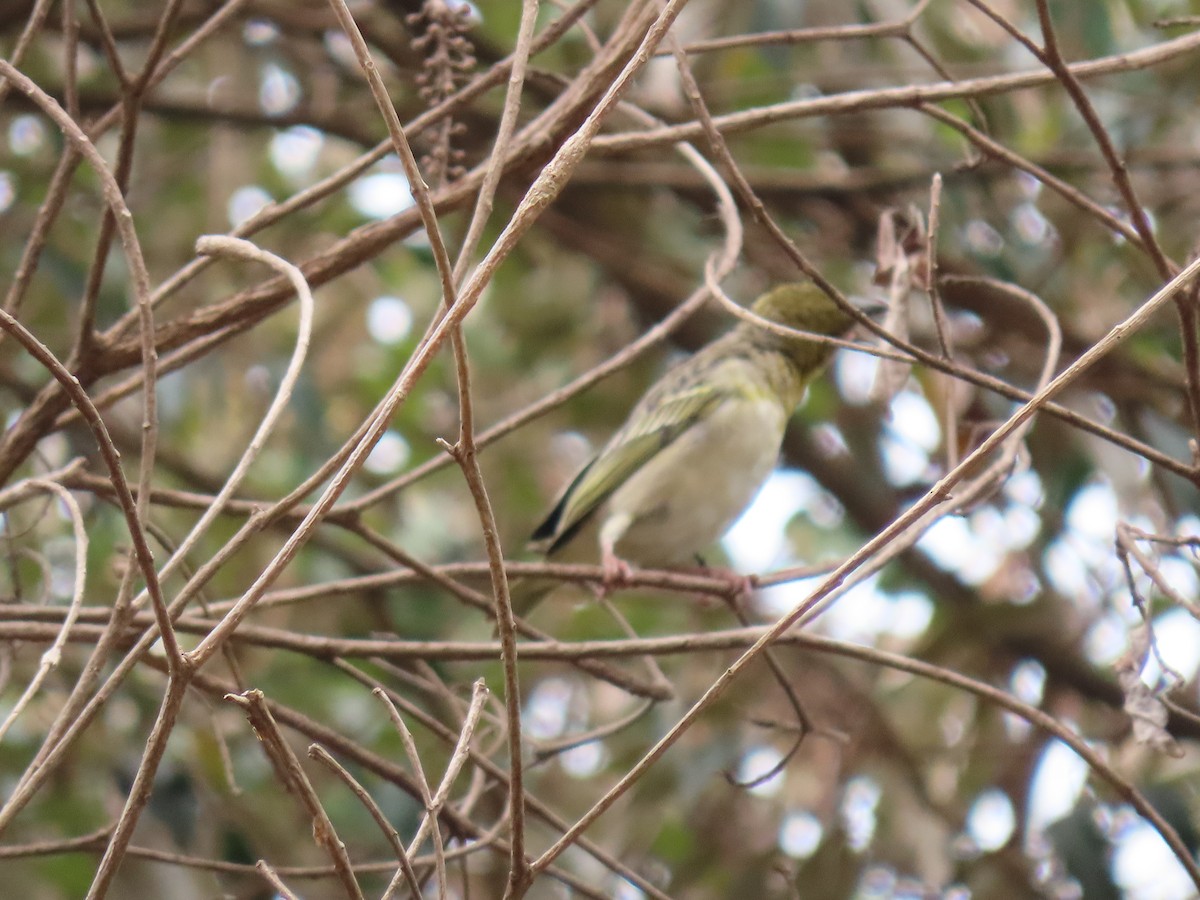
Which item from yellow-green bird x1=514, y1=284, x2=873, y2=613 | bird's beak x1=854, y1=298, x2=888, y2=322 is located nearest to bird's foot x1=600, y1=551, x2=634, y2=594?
yellow-green bird x1=514, y1=284, x2=873, y2=613

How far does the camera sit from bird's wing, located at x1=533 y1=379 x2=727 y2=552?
187 inches

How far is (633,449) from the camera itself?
4762mm

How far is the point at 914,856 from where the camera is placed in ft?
16.8

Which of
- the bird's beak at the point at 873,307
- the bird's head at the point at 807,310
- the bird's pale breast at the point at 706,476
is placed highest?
the bird's beak at the point at 873,307

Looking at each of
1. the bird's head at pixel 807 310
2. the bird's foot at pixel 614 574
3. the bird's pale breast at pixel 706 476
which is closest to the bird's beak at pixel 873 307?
the bird's head at pixel 807 310

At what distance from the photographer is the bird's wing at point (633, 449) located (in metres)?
4.74

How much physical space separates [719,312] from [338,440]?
A: 1674mm

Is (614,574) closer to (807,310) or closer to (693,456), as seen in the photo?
(693,456)

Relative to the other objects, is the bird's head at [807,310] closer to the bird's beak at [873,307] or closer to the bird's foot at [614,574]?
the bird's beak at [873,307]

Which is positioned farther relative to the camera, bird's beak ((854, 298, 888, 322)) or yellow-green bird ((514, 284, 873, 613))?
yellow-green bird ((514, 284, 873, 613))

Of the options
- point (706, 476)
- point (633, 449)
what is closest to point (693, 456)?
point (706, 476)

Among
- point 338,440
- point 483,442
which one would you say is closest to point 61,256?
point 338,440

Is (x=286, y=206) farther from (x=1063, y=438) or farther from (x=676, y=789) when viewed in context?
(x=1063, y=438)

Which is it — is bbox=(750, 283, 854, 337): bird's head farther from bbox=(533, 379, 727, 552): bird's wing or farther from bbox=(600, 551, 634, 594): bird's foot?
bbox=(600, 551, 634, 594): bird's foot
